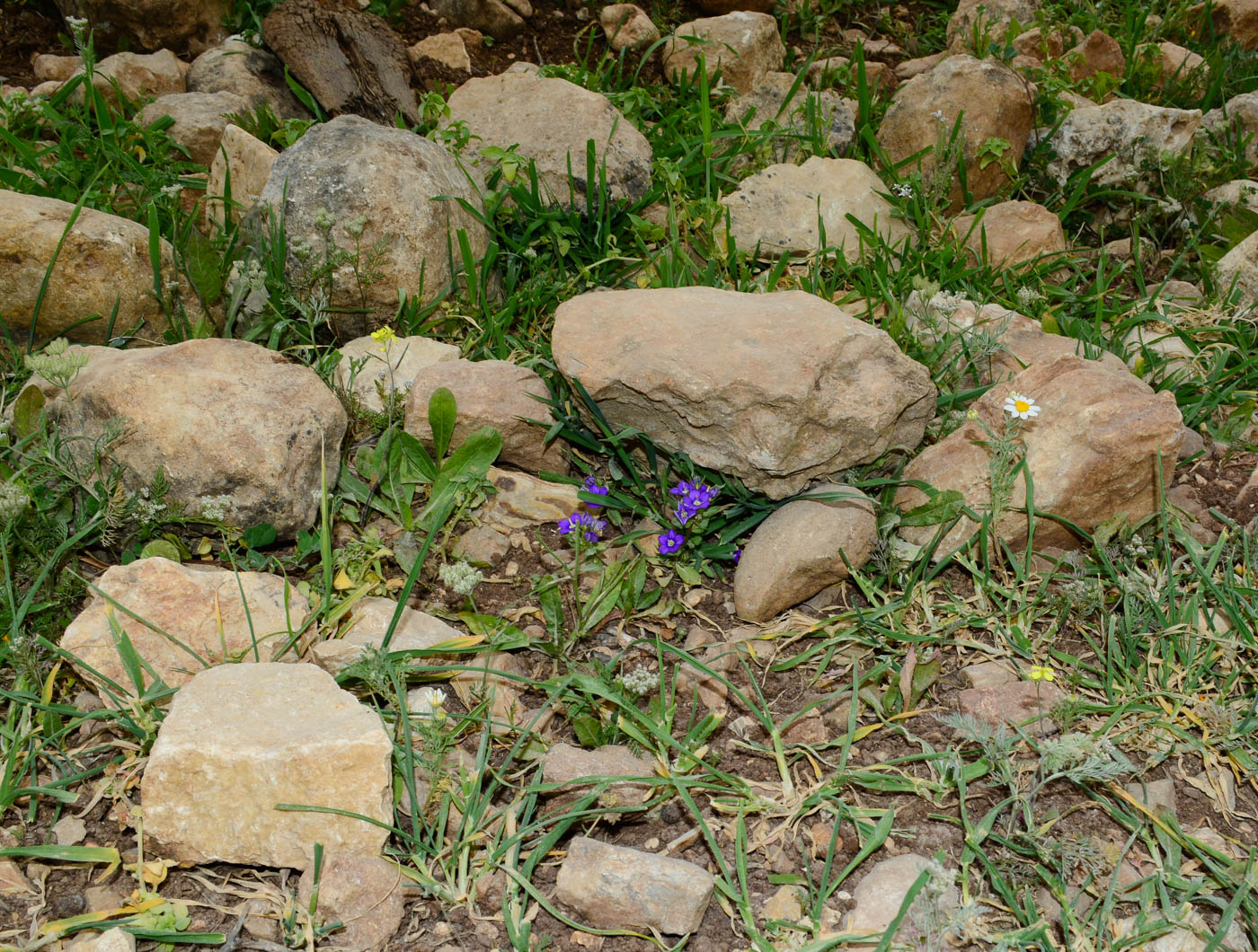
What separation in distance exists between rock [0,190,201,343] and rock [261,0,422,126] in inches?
48.4

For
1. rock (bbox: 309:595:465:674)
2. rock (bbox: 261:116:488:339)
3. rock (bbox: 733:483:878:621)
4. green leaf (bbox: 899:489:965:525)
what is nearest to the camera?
rock (bbox: 309:595:465:674)

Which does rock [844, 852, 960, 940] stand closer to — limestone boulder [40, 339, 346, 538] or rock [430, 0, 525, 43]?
limestone boulder [40, 339, 346, 538]

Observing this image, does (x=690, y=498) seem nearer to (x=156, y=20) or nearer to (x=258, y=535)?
(x=258, y=535)

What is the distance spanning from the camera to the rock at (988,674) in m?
2.47

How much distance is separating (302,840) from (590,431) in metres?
1.39

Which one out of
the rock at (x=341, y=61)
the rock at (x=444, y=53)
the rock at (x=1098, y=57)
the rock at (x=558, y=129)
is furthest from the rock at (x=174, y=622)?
the rock at (x=1098, y=57)

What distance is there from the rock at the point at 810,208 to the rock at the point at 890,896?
7.85 ft

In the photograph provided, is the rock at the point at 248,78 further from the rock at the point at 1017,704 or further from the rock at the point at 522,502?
the rock at the point at 1017,704

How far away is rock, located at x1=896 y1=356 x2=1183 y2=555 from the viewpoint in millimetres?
2693

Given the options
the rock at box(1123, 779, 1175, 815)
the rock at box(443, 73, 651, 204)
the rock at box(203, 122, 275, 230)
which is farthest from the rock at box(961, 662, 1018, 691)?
the rock at box(203, 122, 275, 230)

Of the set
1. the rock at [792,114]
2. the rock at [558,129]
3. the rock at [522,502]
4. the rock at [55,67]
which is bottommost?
the rock at [522,502]

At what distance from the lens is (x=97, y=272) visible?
10.3 feet

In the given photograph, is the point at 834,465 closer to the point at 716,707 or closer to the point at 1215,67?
the point at 716,707

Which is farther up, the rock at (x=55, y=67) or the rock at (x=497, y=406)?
the rock at (x=55, y=67)
